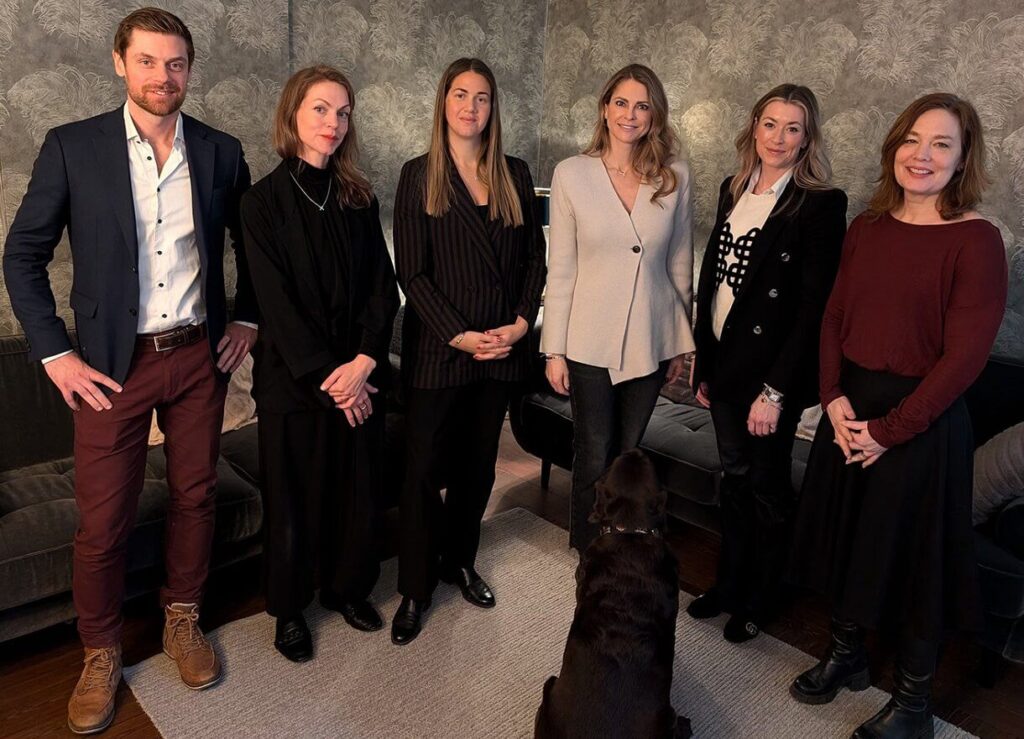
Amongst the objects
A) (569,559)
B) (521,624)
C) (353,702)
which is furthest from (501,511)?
(353,702)

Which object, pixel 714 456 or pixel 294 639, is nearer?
pixel 294 639

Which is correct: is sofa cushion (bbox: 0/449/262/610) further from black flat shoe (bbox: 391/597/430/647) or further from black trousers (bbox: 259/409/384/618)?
Answer: black flat shoe (bbox: 391/597/430/647)

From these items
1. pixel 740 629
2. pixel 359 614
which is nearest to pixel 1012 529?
pixel 740 629

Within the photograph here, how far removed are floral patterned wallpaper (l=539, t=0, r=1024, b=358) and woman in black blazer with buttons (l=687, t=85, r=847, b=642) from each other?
1.46m

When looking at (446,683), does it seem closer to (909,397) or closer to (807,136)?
(909,397)

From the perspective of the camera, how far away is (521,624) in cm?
241

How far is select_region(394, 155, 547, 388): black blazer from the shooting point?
6.86ft

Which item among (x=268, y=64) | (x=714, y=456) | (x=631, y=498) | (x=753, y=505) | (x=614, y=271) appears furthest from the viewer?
(x=268, y=64)

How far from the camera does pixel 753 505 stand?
2.23 metres

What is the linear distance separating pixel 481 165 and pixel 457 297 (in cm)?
39

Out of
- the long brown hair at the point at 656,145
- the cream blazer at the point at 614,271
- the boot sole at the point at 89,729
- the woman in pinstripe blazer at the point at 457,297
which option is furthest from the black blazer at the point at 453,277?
the boot sole at the point at 89,729

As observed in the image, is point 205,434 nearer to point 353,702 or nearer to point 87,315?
point 87,315

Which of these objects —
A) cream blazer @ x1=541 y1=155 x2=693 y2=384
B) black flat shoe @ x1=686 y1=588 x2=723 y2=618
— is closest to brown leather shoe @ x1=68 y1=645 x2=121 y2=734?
cream blazer @ x1=541 y1=155 x2=693 y2=384

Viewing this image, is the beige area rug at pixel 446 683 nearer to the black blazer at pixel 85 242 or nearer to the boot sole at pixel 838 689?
the boot sole at pixel 838 689
